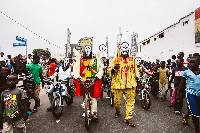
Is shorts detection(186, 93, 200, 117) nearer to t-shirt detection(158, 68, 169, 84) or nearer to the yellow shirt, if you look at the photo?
the yellow shirt

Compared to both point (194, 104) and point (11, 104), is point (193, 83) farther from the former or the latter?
point (11, 104)

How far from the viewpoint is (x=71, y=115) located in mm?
5180

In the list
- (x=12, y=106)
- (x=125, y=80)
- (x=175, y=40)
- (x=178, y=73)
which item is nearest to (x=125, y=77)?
(x=125, y=80)

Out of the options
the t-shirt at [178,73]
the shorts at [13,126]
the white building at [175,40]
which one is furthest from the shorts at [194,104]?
the white building at [175,40]

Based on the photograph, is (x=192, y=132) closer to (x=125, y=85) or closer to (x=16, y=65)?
(x=125, y=85)

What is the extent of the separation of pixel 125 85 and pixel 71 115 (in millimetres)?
2253

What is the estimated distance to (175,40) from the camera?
1786 cm

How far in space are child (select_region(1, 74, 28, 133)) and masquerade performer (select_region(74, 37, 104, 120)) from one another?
1790mm

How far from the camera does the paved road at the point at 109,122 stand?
3.96 metres

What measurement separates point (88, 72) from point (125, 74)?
127 cm

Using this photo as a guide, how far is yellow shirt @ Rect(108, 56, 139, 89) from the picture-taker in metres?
4.43

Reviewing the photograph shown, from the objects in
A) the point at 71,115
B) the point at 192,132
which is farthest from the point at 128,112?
the point at 71,115

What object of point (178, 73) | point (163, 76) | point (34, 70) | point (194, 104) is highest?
point (34, 70)

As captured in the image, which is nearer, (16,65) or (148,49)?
(16,65)
